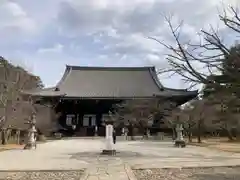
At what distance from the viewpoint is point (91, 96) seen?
43562 mm

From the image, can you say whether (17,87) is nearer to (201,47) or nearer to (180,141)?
(180,141)

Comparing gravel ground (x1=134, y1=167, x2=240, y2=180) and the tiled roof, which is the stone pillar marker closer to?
gravel ground (x1=134, y1=167, x2=240, y2=180)

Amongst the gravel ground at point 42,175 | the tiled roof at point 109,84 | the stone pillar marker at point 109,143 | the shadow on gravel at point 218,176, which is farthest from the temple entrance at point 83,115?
the shadow on gravel at point 218,176

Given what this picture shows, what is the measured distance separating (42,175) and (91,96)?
33.1m

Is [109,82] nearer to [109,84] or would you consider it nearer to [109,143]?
[109,84]

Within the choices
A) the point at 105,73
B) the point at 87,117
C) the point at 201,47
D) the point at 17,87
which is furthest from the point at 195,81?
the point at 105,73

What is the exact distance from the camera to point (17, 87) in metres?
29.8

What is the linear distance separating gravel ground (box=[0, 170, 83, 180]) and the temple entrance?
107 ft

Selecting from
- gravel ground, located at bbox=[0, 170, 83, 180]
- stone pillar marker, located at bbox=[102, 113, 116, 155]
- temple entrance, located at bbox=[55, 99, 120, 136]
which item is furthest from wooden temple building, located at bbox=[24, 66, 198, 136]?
gravel ground, located at bbox=[0, 170, 83, 180]

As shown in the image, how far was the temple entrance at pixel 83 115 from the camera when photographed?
Result: 1724 inches

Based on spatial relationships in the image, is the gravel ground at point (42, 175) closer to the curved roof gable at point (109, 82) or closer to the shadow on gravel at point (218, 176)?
the shadow on gravel at point (218, 176)

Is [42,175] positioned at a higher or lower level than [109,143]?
lower

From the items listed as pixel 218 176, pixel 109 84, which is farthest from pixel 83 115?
pixel 218 176

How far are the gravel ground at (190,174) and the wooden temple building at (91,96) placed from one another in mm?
28295
